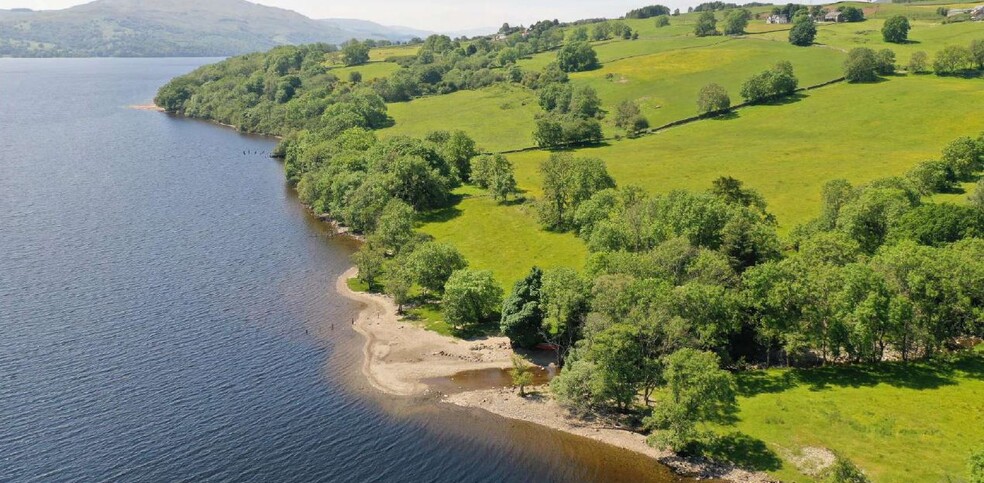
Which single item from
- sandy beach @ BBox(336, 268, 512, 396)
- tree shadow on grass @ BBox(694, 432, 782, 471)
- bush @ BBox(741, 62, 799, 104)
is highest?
bush @ BBox(741, 62, 799, 104)

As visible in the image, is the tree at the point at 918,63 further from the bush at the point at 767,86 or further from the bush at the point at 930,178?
the bush at the point at 930,178

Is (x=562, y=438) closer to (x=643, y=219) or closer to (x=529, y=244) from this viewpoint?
(x=643, y=219)

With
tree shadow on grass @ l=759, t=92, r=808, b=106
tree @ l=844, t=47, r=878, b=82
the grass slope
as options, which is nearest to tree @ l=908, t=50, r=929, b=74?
the grass slope

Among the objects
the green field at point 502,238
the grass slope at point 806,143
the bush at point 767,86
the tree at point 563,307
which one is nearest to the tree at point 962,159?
the grass slope at point 806,143

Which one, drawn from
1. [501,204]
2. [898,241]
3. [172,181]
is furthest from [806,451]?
[172,181]

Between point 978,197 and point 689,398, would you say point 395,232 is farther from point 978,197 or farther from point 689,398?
point 978,197

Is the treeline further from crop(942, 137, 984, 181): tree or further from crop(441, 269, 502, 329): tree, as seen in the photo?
crop(942, 137, 984, 181): tree
